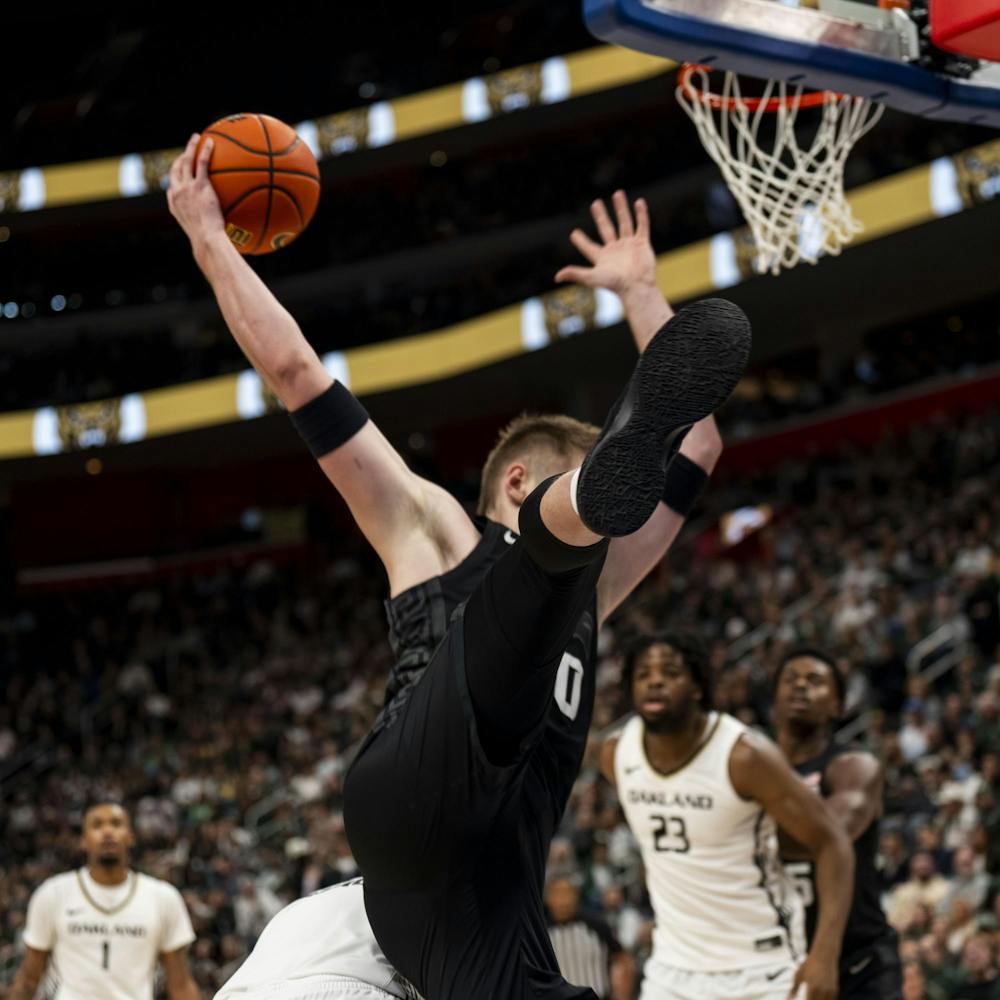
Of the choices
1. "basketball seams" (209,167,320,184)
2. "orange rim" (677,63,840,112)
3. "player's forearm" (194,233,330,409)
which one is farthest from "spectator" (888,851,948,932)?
"player's forearm" (194,233,330,409)

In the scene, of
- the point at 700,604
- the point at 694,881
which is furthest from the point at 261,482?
the point at 694,881

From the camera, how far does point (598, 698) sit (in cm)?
1412

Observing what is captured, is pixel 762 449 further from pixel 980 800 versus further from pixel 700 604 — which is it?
pixel 980 800

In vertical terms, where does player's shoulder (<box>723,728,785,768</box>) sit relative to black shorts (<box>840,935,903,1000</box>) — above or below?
above

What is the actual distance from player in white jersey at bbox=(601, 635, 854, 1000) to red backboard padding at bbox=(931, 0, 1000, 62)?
82.1 inches

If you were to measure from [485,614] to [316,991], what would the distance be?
33.1 inches

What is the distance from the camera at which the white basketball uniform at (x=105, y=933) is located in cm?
659

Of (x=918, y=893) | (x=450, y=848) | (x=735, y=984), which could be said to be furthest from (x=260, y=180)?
(x=918, y=893)

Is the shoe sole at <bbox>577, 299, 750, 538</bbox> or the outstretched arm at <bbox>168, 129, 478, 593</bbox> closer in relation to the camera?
the shoe sole at <bbox>577, 299, 750, 538</bbox>

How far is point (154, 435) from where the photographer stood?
73.5 ft

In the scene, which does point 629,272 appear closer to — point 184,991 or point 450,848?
point 450,848

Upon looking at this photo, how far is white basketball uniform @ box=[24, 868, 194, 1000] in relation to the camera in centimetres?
659

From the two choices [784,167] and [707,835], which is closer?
[707,835]

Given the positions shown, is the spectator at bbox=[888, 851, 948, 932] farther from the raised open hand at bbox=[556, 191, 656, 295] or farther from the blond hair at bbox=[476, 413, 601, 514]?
the blond hair at bbox=[476, 413, 601, 514]
